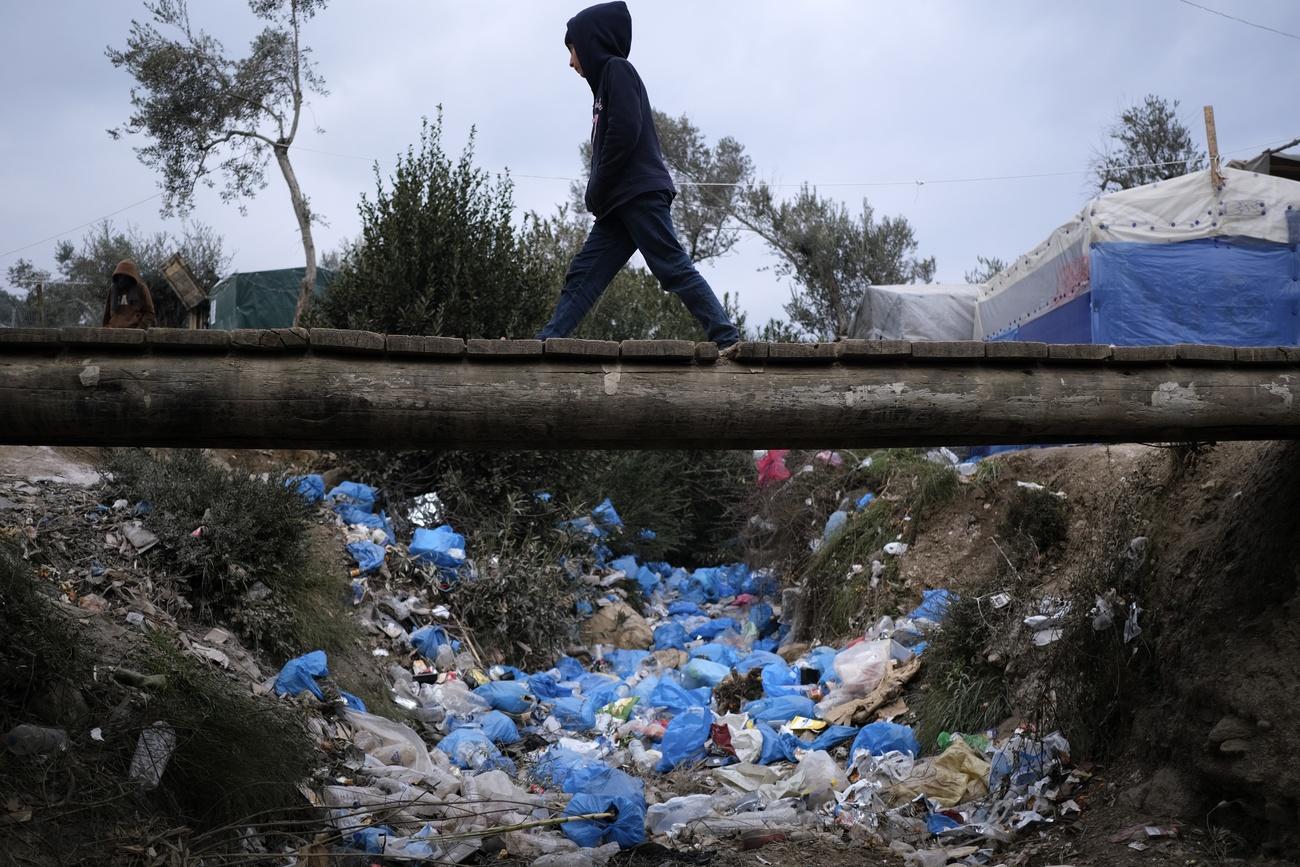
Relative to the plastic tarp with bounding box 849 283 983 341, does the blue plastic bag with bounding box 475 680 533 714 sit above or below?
below

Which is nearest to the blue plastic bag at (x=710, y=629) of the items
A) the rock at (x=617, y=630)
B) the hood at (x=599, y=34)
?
the rock at (x=617, y=630)

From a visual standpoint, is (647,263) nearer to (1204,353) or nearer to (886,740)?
(1204,353)

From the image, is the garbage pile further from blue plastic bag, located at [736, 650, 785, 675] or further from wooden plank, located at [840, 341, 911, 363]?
wooden plank, located at [840, 341, 911, 363]

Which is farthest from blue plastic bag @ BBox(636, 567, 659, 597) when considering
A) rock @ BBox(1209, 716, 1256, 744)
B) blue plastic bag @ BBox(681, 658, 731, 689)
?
rock @ BBox(1209, 716, 1256, 744)

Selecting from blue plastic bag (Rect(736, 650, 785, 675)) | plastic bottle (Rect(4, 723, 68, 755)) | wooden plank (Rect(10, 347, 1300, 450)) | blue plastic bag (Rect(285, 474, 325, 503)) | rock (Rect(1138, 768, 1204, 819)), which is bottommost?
blue plastic bag (Rect(736, 650, 785, 675))

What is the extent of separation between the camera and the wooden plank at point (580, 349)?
3.52 m

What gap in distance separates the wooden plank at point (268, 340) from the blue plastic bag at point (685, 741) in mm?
3770

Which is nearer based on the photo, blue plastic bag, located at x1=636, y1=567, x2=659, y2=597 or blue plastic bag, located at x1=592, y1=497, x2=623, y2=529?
blue plastic bag, located at x1=592, y1=497, x2=623, y2=529

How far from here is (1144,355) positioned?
3854mm

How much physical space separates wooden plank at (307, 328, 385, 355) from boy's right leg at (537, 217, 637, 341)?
1304 mm

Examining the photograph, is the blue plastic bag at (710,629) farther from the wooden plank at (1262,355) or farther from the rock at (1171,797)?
the wooden plank at (1262,355)

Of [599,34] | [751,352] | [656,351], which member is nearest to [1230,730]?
[751,352]

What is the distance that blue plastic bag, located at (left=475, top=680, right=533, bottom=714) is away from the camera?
23.1ft

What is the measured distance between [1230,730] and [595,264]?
3144mm
